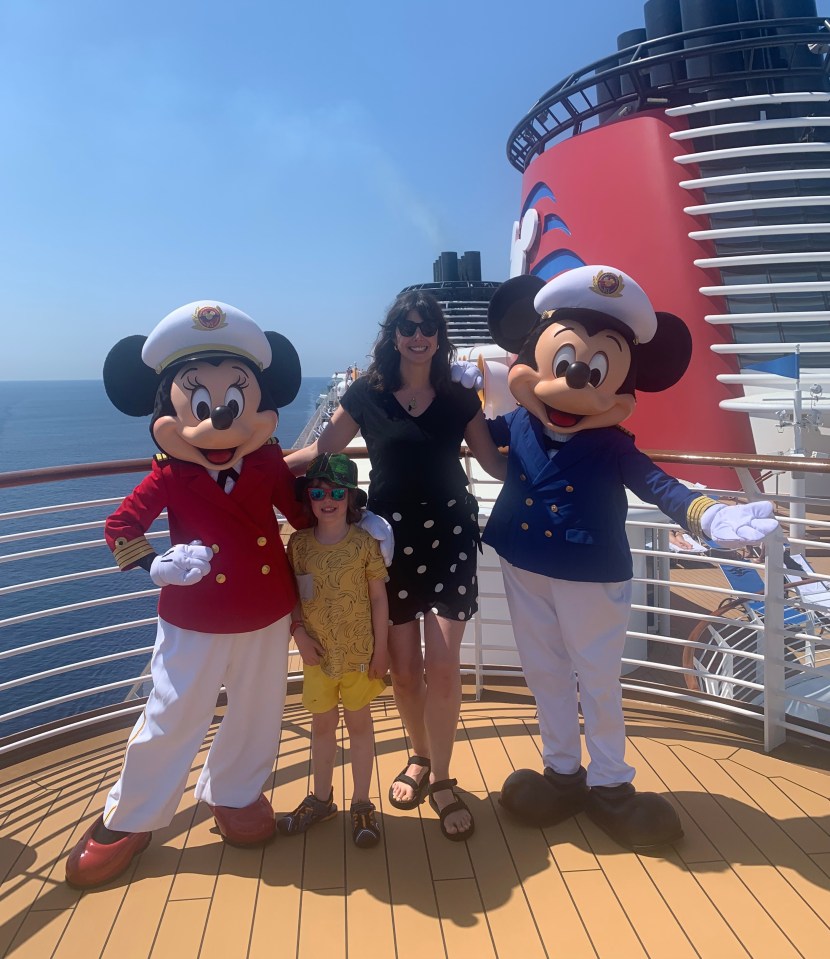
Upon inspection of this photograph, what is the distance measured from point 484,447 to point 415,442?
258mm

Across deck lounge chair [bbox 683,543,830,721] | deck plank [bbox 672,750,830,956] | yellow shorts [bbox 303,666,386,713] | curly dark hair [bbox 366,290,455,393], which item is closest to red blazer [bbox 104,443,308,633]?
yellow shorts [bbox 303,666,386,713]

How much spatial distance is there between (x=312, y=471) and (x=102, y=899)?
51.0 inches

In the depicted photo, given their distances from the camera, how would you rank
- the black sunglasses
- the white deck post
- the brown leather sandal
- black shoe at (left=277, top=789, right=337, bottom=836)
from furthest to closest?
the white deck post
the brown leather sandal
black shoe at (left=277, top=789, right=337, bottom=836)
the black sunglasses

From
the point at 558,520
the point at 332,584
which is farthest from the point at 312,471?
the point at 558,520

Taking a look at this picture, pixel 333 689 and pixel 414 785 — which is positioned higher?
pixel 333 689

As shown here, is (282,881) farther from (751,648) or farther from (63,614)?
(63,614)

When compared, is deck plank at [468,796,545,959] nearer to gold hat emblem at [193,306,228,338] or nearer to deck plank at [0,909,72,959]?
deck plank at [0,909,72,959]

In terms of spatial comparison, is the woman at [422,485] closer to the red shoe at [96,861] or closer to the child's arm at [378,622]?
the child's arm at [378,622]

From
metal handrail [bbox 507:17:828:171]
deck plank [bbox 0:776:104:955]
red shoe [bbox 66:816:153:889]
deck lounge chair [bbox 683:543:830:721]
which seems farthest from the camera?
metal handrail [bbox 507:17:828:171]

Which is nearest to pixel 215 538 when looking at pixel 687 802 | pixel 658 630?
pixel 687 802

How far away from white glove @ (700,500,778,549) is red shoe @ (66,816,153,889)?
1832 millimetres

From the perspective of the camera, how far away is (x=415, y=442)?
2074mm

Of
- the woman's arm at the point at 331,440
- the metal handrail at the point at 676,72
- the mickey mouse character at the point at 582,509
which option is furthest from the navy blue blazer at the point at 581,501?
the metal handrail at the point at 676,72

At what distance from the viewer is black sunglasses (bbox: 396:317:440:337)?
2057mm
